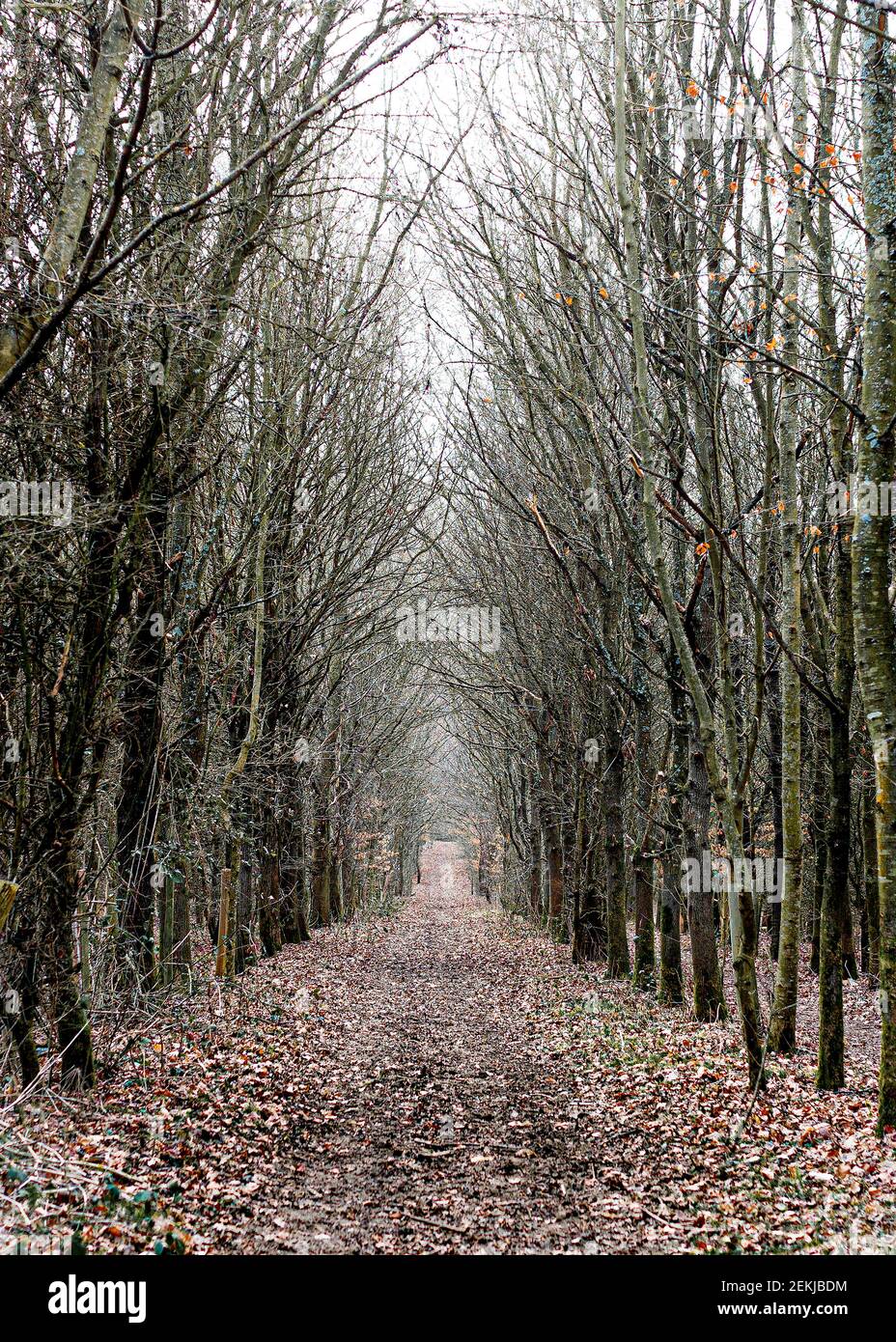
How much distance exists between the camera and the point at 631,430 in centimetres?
940

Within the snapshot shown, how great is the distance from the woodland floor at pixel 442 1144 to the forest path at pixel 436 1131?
0.07ft

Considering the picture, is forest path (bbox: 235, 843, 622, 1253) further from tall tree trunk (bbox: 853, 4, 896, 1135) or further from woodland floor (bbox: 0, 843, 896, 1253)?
tall tree trunk (bbox: 853, 4, 896, 1135)

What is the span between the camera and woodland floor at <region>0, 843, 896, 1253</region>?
168 inches

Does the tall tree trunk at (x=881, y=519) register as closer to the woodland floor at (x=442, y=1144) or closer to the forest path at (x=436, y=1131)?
the woodland floor at (x=442, y=1144)

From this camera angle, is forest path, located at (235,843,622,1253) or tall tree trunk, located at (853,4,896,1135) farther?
tall tree trunk, located at (853,4,896,1135)

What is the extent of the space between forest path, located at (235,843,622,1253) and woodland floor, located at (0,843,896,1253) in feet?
0.07

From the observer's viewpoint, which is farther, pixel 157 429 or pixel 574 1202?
pixel 157 429

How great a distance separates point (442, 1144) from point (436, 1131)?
0.29 m

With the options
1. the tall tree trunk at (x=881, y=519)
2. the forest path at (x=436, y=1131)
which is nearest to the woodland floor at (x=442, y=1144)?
the forest path at (x=436, y=1131)

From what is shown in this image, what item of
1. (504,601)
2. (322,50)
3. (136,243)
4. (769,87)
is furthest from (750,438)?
(136,243)

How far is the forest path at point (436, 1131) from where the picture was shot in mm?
4398

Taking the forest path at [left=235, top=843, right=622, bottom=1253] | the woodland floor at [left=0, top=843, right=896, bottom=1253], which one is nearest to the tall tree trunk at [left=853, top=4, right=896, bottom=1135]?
the woodland floor at [left=0, top=843, right=896, bottom=1253]

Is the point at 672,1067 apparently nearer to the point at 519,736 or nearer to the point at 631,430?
the point at 631,430
